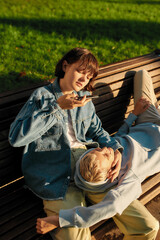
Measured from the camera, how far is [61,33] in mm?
5184

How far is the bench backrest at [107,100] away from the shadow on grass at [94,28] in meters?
1.78

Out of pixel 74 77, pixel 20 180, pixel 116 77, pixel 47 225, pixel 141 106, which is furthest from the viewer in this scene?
pixel 116 77

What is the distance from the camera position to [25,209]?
2496mm

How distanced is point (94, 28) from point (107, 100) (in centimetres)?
296

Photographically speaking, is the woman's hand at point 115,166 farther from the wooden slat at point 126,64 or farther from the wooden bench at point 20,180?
the wooden slat at point 126,64

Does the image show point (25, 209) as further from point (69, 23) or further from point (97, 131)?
point (69, 23)

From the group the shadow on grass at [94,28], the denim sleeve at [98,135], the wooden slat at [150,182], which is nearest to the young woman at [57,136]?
the denim sleeve at [98,135]

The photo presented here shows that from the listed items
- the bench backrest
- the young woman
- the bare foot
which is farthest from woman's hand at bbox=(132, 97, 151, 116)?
the bare foot

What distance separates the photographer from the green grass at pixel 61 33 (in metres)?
3.92

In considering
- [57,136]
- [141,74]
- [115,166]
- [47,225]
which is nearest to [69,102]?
[57,136]

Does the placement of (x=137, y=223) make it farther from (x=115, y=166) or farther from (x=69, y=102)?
(x=69, y=102)

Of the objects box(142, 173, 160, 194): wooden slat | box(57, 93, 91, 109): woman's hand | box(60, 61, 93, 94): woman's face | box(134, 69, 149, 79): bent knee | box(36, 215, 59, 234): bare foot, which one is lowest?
box(142, 173, 160, 194): wooden slat

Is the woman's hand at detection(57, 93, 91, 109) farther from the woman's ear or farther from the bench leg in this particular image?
the bench leg

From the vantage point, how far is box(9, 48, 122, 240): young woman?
7.24 ft
